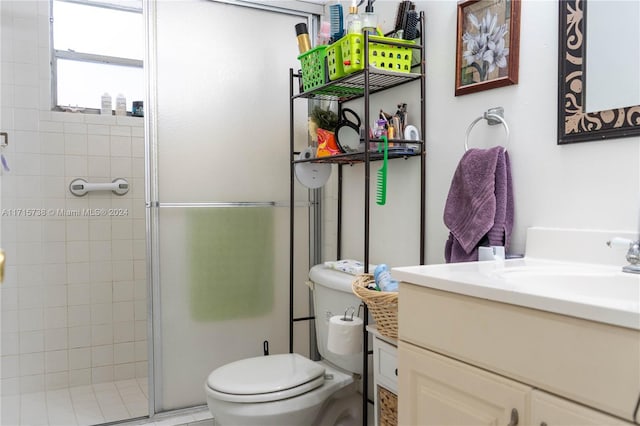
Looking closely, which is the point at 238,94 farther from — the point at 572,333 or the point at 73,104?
the point at 572,333

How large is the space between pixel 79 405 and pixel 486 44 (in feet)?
7.90

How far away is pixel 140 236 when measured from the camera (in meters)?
2.81

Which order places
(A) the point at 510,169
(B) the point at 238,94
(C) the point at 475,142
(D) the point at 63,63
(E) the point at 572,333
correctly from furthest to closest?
(D) the point at 63,63 → (B) the point at 238,94 → (C) the point at 475,142 → (A) the point at 510,169 → (E) the point at 572,333

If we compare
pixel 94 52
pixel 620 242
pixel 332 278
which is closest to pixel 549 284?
pixel 620 242

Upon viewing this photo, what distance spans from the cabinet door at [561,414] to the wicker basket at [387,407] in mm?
676

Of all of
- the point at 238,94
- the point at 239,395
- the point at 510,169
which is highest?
the point at 238,94

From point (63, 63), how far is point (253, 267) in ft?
5.04

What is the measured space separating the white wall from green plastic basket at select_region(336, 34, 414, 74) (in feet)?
0.30

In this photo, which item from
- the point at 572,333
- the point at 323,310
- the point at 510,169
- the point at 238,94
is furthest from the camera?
the point at 238,94

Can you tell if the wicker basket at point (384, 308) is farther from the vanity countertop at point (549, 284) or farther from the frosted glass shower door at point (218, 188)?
the frosted glass shower door at point (218, 188)

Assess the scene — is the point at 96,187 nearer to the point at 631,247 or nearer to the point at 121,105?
the point at 121,105

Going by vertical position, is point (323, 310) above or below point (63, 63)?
below

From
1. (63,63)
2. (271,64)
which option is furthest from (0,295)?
(271,64)

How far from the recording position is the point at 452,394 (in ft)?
3.31
